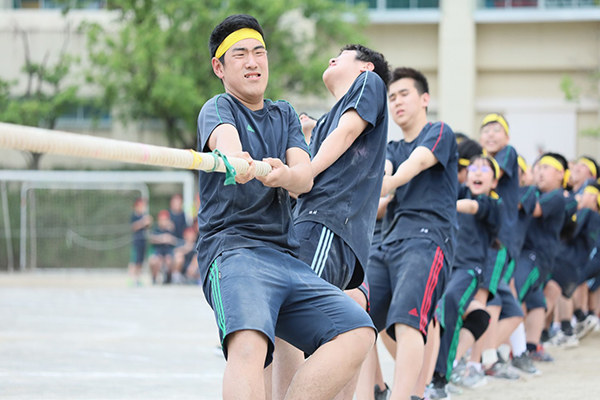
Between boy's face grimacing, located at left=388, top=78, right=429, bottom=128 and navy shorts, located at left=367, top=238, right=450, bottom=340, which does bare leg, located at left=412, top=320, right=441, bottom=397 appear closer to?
navy shorts, located at left=367, top=238, right=450, bottom=340

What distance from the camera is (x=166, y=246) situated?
64.2 feet

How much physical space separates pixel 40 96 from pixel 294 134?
23944 millimetres

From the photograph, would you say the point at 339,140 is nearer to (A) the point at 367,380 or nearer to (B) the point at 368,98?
(B) the point at 368,98

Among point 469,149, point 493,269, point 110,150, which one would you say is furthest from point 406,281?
point 110,150

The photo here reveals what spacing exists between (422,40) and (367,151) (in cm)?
2439

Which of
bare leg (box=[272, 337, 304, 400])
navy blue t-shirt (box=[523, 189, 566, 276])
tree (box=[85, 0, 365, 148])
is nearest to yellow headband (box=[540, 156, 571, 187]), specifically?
navy blue t-shirt (box=[523, 189, 566, 276])

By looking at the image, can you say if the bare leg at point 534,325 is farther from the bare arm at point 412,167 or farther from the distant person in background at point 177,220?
the distant person in background at point 177,220

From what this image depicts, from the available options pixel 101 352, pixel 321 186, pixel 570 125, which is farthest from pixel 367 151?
pixel 570 125

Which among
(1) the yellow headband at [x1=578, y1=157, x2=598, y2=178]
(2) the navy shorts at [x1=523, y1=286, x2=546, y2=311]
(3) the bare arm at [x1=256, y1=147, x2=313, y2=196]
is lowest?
(2) the navy shorts at [x1=523, y1=286, x2=546, y2=311]

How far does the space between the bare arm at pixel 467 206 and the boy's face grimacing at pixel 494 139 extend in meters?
1.16

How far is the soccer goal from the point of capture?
22141 mm

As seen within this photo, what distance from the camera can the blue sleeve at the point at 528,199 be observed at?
8.34 metres

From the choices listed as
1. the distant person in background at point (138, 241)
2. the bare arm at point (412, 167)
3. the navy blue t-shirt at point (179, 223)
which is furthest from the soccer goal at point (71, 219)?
the bare arm at point (412, 167)

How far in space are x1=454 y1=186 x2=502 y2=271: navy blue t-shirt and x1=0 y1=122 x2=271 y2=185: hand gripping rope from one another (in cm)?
368
